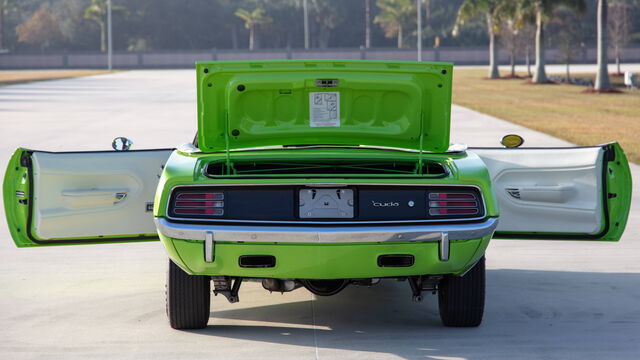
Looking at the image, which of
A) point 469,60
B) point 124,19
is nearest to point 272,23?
point 124,19

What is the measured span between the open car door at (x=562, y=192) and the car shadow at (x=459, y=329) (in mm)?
455

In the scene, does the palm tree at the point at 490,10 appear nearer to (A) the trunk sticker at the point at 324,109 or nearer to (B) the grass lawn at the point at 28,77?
(B) the grass lawn at the point at 28,77

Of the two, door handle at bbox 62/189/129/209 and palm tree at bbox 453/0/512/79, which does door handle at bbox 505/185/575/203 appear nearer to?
door handle at bbox 62/189/129/209

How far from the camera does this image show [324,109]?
20.1 feet

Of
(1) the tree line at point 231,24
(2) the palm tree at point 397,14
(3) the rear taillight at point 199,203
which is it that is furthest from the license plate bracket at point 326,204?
(2) the palm tree at point 397,14

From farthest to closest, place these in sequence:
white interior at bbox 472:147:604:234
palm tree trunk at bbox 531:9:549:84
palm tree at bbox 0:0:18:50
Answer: palm tree at bbox 0:0:18:50
palm tree trunk at bbox 531:9:549:84
white interior at bbox 472:147:604:234

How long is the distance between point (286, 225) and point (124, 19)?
11445 centimetres

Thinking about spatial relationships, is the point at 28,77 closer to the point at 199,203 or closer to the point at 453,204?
the point at 199,203

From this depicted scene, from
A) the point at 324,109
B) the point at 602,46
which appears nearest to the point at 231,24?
the point at 602,46

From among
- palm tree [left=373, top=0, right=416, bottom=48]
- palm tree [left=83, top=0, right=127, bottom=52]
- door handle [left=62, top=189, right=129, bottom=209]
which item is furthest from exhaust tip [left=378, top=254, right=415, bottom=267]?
palm tree [left=83, top=0, right=127, bottom=52]

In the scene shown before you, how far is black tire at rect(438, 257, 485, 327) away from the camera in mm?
5926

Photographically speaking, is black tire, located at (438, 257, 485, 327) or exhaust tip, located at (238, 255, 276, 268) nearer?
exhaust tip, located at (238, 255, 276, 268)

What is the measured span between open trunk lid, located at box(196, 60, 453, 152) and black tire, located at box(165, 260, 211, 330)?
74 cm

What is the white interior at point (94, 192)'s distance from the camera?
6.50m
